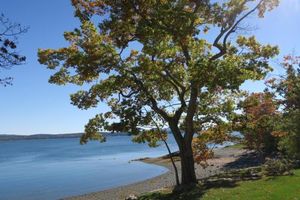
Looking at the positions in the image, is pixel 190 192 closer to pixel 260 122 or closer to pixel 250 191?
pixel 250 191

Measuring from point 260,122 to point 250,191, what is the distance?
10.5 metres

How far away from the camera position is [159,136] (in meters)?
29.8

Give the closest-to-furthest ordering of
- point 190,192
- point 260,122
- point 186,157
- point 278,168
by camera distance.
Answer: point 190,192 → point 186,157 → point 278,168 → point 260,122

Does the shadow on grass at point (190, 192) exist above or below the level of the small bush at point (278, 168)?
below

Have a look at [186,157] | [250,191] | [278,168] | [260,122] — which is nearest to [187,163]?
[186,157]

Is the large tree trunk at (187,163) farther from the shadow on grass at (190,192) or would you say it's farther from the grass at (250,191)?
the grass at (250,191)

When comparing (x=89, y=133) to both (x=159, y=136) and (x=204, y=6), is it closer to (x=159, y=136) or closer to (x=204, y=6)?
(x=159, y=136)

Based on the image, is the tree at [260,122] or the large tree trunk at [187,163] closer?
the large tree trunk at [187,163]

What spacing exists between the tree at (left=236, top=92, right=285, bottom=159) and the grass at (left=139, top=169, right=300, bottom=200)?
4305mm

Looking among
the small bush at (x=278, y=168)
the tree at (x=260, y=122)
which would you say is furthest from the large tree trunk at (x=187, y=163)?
the small bush at (x=278, y=168)

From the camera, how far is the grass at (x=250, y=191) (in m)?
19.7

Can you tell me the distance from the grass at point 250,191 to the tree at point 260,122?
4.30 meters

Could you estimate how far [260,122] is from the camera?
102ft

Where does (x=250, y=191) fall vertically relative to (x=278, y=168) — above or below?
below
